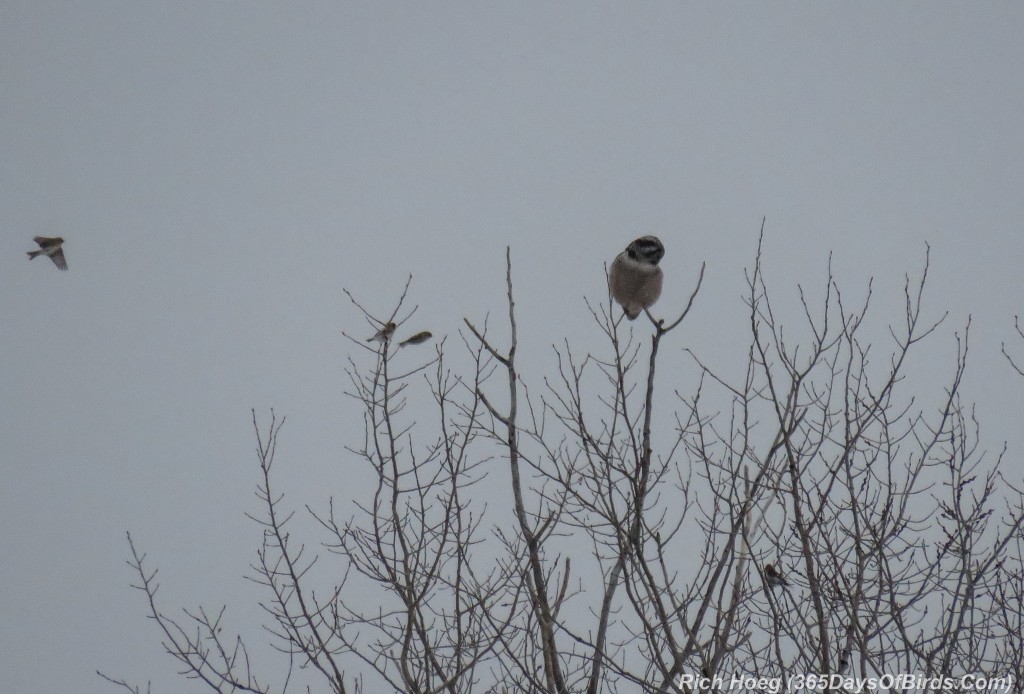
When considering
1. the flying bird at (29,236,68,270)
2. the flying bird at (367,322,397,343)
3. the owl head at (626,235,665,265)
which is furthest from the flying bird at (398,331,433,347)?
the owl head at (626,235,665,265)

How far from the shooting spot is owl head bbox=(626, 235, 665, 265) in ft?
27.8

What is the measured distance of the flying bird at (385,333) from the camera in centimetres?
526

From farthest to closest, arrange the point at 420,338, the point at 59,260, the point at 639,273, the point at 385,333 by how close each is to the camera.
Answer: the point at 639,273 → the point at 59,260 → the point at 420,338 → the point at 385,333

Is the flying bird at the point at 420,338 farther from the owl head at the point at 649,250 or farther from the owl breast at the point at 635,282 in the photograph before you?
the owl head at the point at 649,250

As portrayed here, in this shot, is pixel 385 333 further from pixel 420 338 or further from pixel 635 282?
pixel 635 282

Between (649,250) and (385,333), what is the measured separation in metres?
3.82

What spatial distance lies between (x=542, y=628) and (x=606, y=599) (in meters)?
0.36

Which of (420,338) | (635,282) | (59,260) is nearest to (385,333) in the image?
(420,338)

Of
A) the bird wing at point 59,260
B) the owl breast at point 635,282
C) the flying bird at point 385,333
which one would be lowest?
the flying bird at point 385,333

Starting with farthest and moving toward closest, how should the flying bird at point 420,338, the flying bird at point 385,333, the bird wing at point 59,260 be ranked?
the bird wing at point 59,260
the flying bird at point 420,338
the flying bird at point 385,333

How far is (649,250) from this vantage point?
27.8ft

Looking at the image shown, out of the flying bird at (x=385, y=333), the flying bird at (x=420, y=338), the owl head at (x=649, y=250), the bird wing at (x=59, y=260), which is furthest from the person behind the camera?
the owl head at (x=649, y=250)

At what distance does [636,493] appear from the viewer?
3963mm

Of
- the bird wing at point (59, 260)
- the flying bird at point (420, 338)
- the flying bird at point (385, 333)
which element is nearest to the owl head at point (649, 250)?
the flying bird at point (420, 338)
